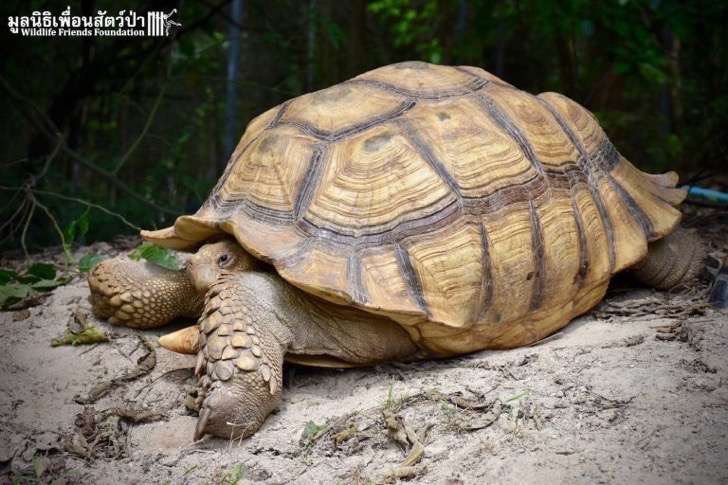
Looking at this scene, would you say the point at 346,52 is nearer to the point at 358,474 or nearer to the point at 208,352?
the point at 208,352

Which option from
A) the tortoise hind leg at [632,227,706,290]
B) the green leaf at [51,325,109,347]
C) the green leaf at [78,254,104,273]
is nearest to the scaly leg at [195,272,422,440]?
the green leaf at [51,325,109,347]

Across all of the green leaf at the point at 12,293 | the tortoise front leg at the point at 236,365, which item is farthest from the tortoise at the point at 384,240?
the green leaf at the point at 12,293

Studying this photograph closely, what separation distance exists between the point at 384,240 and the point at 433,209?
242mm

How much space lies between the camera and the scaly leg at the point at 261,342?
2.40 meters

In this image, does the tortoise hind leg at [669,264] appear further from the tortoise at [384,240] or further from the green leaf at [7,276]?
the green leaf at [7,276]

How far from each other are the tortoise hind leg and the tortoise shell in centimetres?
14

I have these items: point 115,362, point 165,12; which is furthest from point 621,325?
point 165,12

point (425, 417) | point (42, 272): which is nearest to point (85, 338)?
point (42, 272)

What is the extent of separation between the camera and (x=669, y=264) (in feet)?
11.2

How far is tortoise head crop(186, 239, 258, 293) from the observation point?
111 inches

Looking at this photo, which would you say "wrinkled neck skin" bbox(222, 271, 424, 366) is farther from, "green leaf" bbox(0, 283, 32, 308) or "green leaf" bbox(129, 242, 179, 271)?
"green leaf" bbox(0, 283, 32, 308)

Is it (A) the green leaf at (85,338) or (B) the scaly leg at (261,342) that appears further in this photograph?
(A) the green leaf at (85,338)

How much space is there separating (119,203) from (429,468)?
166 inches

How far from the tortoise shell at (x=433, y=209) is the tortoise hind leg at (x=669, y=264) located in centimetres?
14
